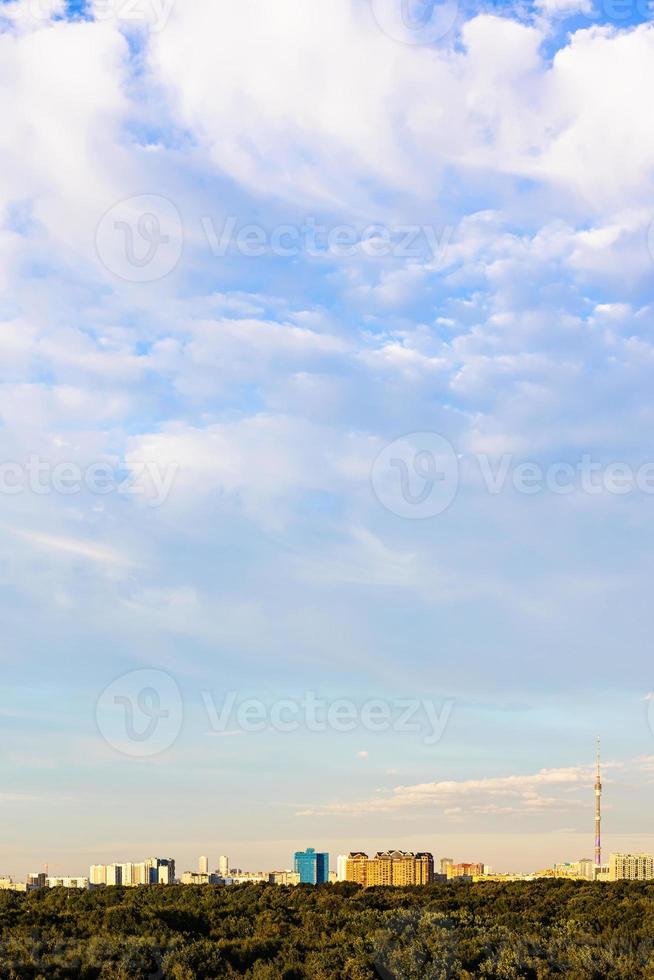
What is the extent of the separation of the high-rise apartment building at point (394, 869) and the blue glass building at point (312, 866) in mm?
21546

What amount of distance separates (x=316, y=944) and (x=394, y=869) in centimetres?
11203

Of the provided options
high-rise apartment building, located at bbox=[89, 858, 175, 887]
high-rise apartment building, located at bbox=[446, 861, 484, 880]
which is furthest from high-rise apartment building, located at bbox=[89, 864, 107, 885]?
high-rise apartment building, located at bbox=[446, 861, 484, 880]

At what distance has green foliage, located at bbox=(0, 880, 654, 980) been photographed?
3319 cm

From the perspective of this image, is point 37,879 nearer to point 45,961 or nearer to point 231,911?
point 231,911

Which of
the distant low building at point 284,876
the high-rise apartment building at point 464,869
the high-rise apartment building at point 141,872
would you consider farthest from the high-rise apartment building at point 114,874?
the high-rise apartment building at point 464,869

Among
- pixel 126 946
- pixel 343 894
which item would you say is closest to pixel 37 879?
pixel 343 894

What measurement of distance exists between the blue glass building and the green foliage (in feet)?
396

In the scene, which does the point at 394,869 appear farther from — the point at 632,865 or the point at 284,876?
the point at 632,865

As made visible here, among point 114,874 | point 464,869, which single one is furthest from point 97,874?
point 464,869

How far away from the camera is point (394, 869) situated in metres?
143

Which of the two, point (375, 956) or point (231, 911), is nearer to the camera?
point (375, 956)

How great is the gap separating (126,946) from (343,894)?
3933 centimetres

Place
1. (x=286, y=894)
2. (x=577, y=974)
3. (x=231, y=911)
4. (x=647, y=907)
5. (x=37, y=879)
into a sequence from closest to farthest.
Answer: (x=577, y=974) < (x=231, y=911) < (x=647, y=907) < (x=286, y=894) < (x=37, y=879)

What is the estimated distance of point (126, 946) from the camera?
1371 inches
